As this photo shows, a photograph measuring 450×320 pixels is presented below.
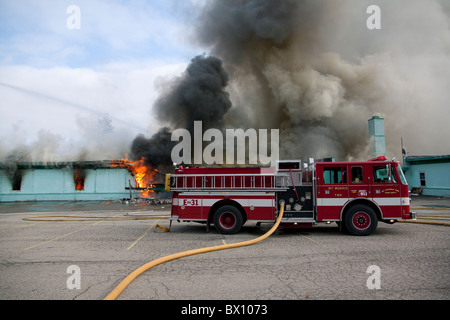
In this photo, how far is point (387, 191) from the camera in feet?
25.3

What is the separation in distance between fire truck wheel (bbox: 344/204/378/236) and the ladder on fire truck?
5.78 ft

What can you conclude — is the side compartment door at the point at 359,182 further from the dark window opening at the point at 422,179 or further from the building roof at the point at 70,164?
the dark window opening at the point at 422,179

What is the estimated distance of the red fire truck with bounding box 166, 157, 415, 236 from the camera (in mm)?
7695

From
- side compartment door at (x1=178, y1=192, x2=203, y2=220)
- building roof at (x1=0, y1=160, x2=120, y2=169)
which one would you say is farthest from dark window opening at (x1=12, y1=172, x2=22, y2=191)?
side compartment door at (x1=178, y1=192, x2=203, y2=220)

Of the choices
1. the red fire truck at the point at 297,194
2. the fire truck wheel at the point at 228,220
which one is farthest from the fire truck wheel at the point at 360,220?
the fire truck wheel at the point at 228,220

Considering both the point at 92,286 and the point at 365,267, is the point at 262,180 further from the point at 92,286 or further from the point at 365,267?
the point at 92,286

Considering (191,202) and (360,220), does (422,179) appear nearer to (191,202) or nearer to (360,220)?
(360,220)

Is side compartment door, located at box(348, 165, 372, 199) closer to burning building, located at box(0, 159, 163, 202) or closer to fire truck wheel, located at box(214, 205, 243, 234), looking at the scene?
fire truck wheel, located at box(214, 205, 243, 234)

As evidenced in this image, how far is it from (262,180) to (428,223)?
583cm

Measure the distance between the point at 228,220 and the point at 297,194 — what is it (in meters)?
2.03

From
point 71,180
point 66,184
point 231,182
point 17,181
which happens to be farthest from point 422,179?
point 17,181

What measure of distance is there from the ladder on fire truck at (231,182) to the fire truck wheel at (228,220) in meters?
0.58
